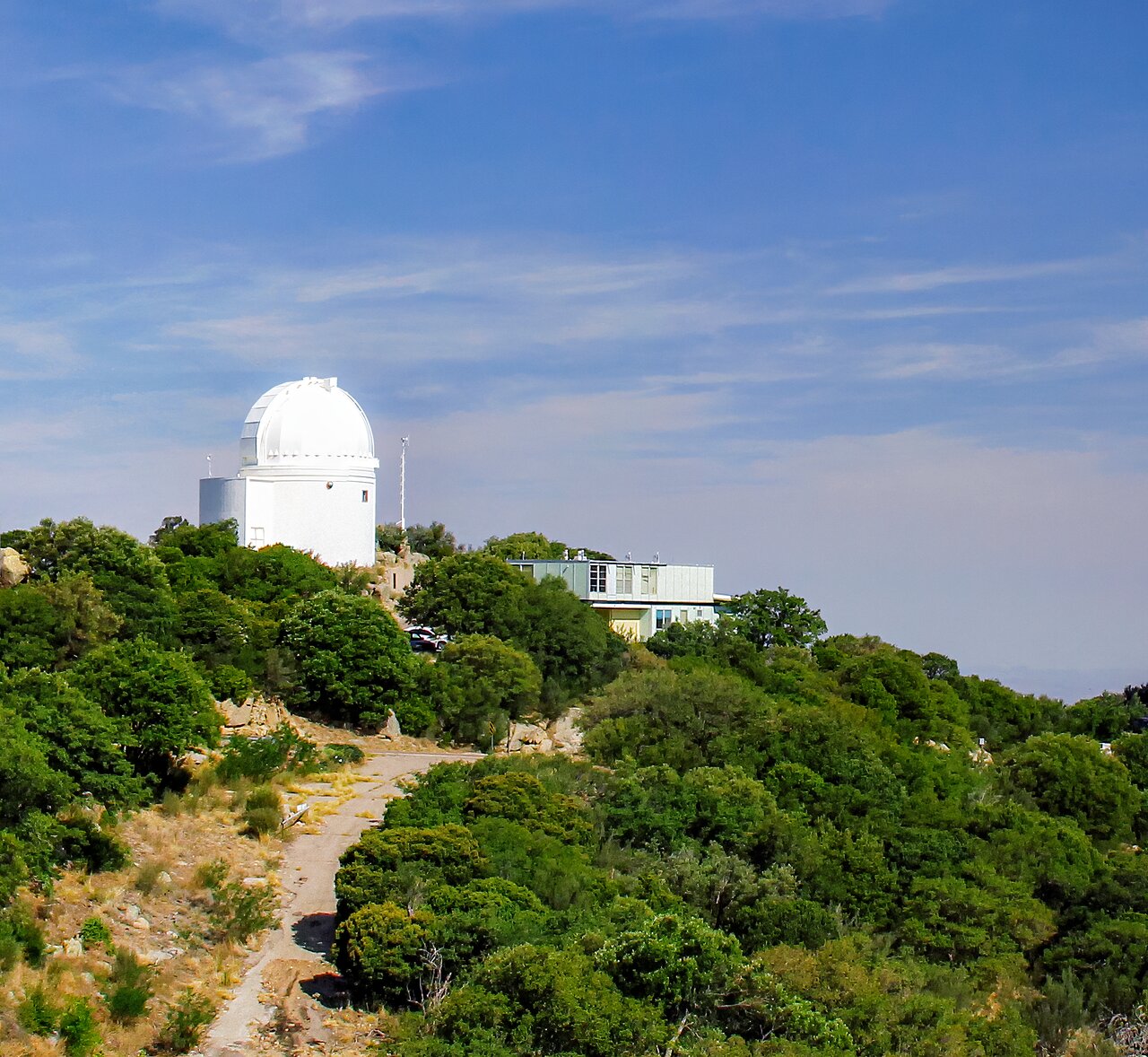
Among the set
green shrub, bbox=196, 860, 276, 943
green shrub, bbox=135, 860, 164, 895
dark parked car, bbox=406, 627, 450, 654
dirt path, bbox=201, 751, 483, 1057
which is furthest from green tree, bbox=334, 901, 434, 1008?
dark parked car, bbox=406, 627, 450, 654

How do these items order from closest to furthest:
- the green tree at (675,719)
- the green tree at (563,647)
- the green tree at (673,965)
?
the green tree at (673,965) → the green tree at (675,719) → the green tree at (563,647)

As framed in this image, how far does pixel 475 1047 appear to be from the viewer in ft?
55.6

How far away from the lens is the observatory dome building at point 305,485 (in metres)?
54.4

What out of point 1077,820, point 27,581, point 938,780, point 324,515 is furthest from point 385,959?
point 324,515

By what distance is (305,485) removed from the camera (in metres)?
54.7

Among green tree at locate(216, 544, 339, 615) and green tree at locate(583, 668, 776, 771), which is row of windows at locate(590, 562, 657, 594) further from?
green tree at locate(583, 668, 776, 771)

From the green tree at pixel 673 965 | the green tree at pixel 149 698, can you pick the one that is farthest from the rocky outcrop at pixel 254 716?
the green tree at pixel 673 965

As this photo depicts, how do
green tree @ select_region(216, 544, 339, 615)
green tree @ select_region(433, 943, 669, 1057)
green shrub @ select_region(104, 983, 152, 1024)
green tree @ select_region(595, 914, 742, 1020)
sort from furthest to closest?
green tree @ select_region(216, 544, 339, 615)
green shrub @ select_region(104, 983, 152, 1024)
green tree @ select_region(595, 914, 742, 1020)
green tree @ select_region(433, 943, 669, 1057)

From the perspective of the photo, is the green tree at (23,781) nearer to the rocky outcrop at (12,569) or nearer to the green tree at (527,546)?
the rocky outcrop at (12,569)

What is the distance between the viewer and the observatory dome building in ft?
178

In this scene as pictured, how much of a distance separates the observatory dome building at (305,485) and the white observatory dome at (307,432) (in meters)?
0.03

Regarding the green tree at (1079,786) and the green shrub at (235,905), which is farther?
the green tree at (1079,786)

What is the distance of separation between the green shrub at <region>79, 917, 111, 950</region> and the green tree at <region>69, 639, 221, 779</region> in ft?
13.9

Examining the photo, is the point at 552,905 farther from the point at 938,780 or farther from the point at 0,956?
the point at 938,780
